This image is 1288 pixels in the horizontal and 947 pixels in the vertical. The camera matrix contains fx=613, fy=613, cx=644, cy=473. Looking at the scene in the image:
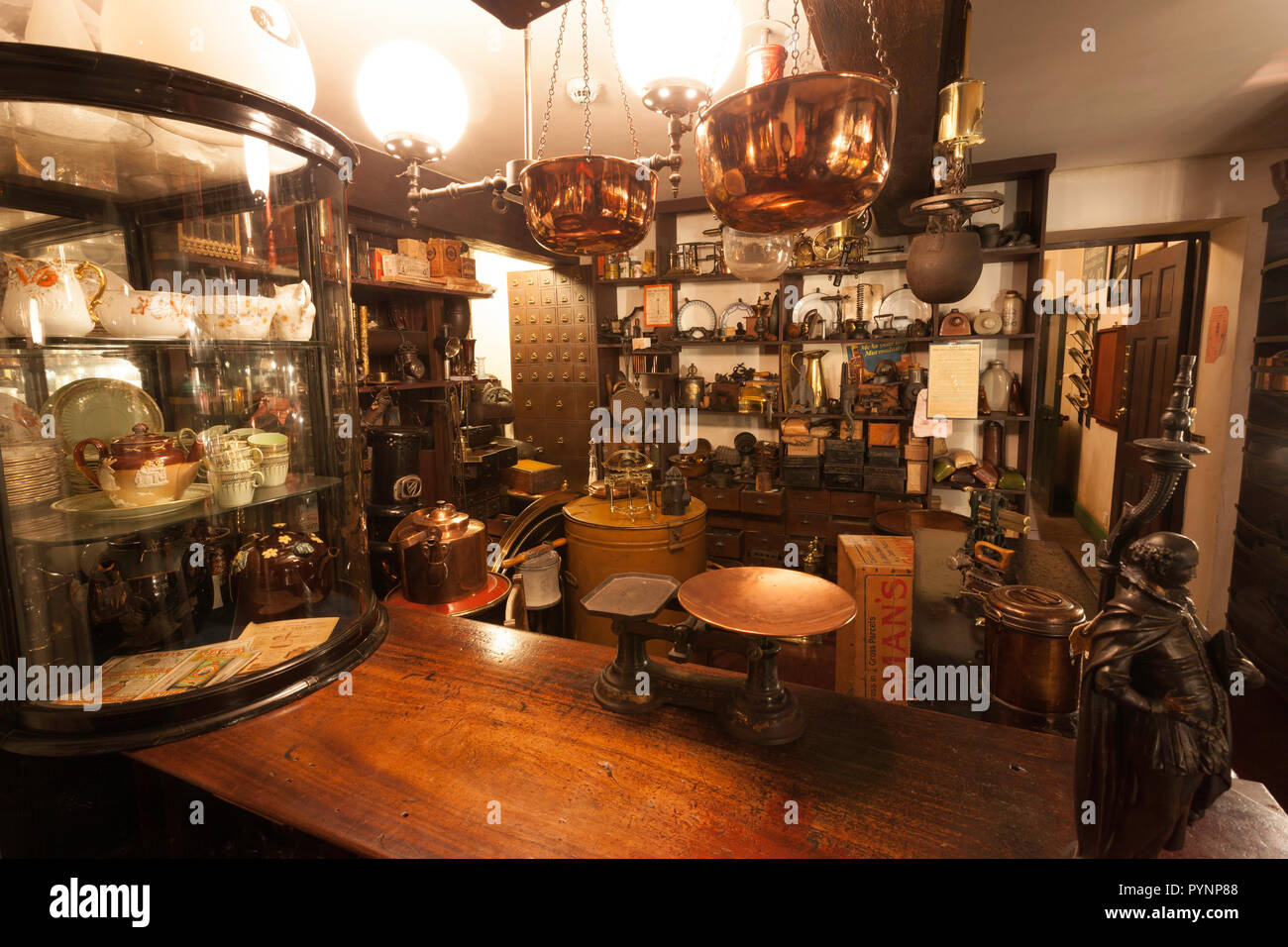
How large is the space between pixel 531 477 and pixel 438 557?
235 centimetres

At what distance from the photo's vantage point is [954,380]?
164 inches

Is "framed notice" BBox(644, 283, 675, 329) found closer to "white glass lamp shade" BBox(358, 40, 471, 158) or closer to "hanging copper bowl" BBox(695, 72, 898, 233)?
"white glass lamp shade" BBox(358, 40, 471, 158)

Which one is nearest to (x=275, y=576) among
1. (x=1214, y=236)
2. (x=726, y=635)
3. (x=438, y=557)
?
(x=438, y=557)

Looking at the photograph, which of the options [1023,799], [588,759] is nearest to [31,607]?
[588,759]

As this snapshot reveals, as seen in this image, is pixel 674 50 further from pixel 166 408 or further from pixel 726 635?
pixel 166 408

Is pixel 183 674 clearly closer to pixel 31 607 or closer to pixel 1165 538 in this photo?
pixel 31 607

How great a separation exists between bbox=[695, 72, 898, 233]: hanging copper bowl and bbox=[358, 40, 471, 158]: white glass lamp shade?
87cm

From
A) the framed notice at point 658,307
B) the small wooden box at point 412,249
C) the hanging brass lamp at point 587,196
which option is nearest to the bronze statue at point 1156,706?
the hanging brass lamp at point 587,196

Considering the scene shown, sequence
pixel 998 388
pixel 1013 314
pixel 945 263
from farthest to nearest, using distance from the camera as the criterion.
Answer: pixel 998 388
pixel 1013 314
pixel 945 263

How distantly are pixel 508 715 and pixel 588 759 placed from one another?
0.24 meters

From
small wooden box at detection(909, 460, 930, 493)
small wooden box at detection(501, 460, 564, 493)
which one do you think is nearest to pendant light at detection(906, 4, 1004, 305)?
small wooden box at detection(909, 460, 930, 493)

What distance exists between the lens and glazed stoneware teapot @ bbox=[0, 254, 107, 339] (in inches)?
47.1

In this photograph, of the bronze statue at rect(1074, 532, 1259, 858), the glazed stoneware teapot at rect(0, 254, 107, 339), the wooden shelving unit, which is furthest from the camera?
the wooden shelving unit

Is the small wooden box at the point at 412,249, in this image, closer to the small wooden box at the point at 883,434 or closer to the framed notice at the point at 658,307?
the framed notice at the point at 658,307
